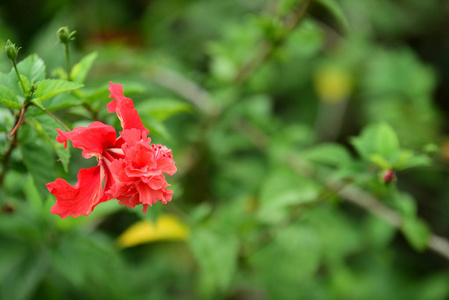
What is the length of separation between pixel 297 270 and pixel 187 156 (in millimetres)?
487

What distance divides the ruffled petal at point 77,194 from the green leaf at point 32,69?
197 millimetres

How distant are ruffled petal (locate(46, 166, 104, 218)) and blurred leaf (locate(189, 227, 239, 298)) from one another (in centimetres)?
51

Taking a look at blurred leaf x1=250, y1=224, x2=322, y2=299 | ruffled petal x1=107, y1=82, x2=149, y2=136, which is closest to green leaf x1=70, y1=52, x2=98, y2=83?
ruffled petal x1=107, y1=82, x2=149, y2=136

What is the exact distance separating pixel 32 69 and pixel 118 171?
0.26 meters

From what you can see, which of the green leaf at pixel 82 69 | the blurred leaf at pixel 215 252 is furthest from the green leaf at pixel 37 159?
the blurred leaf at pixel 215 252

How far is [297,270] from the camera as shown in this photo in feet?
4.01

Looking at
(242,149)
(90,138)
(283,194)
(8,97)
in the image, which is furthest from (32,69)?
(242,149)

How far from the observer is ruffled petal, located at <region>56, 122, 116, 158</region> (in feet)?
1.74

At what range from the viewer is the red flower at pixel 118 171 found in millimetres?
520

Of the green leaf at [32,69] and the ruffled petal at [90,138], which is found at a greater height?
the green leaf at [32,69]

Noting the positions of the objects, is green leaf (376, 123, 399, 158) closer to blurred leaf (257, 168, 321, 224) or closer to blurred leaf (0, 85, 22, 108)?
blurred leaf (257, 168, 321, 224)

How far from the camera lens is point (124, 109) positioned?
54cm

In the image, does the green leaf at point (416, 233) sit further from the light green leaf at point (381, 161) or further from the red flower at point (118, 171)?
the red flower at point (118, 171)

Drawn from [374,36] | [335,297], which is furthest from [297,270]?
[374,36]
